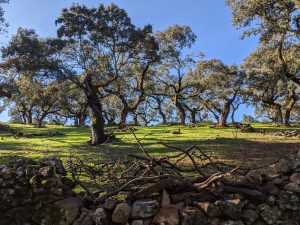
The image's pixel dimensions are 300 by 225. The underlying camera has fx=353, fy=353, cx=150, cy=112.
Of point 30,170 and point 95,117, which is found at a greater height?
point 95,117

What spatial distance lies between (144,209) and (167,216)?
1.15ft

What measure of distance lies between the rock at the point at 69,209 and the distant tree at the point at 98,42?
17.4 metres

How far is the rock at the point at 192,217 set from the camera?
5.18 meters

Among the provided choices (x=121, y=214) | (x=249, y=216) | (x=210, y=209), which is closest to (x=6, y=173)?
(x=121, y=214)

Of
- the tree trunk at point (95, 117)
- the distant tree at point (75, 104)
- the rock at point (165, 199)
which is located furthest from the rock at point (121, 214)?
the distant tree at point (75, 104)

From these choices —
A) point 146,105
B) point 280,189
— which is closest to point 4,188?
point 280,189

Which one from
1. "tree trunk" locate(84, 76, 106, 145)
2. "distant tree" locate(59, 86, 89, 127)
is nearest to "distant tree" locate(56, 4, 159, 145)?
"tree trunk" locate(84, 76, 106, 145)

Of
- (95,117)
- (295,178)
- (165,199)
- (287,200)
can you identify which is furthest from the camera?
(95,117)

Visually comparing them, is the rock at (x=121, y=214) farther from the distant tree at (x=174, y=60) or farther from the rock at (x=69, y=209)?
the distant tree at (x=174, y=60)

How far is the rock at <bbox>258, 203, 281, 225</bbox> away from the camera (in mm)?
5469

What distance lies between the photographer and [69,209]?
5.34 meters

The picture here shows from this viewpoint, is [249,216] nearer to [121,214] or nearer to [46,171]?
[121,214]

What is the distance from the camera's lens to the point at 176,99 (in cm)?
4622

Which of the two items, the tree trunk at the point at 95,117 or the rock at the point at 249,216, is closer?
the rock at the point at 249,216
